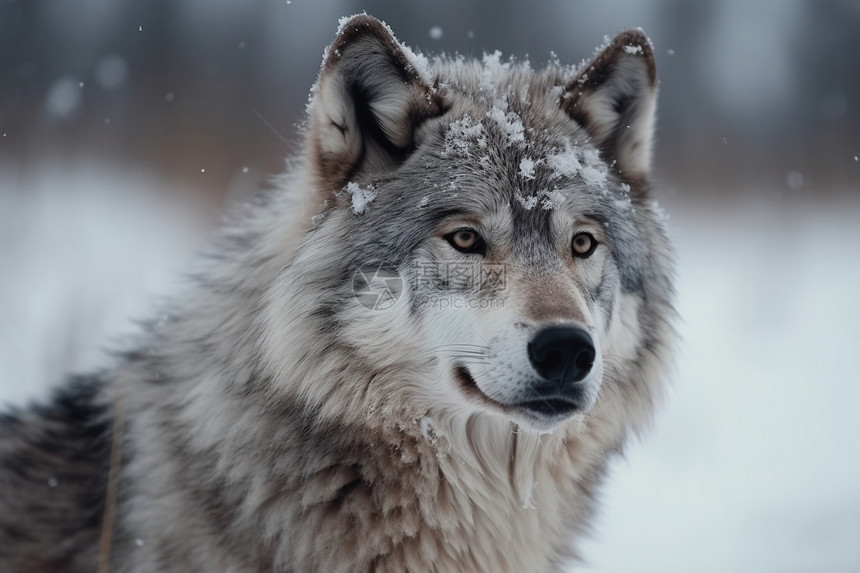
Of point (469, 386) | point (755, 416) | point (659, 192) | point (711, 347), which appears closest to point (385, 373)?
point (469, 386)

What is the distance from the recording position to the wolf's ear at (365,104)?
273cm

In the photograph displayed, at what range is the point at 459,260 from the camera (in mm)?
2715

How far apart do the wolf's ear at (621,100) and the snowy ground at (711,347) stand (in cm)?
74

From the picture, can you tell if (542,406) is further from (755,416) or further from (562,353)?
(755,416)

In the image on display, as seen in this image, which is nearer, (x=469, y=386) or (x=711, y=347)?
(x=469, y=386)

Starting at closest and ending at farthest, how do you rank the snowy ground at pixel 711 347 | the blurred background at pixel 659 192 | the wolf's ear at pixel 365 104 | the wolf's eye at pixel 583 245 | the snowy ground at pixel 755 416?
the wolf's ear at pixel 365 104 → the wolf's eye at pixel 583 245 → the snowy ground at pixel 755 416 → the snowy ground at pixel 711 347 → the blurred background at pixel 659 192

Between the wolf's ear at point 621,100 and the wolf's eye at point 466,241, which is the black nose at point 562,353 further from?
the wolf's ear at point 621,100

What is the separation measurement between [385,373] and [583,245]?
35.3 inches

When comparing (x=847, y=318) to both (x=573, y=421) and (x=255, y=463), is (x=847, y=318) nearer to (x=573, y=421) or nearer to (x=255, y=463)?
(x=573, y=421)

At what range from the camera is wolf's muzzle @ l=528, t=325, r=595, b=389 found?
238cm

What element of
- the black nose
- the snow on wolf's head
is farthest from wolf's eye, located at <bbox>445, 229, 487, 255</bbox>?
the black nose

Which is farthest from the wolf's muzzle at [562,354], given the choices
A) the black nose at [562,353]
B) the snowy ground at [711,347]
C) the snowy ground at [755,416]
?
the snowy ground at [755,416]

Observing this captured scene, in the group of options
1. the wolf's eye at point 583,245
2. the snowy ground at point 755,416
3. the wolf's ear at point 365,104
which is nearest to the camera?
the wolf's ear at point 365,104

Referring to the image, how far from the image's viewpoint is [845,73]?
12.0m
